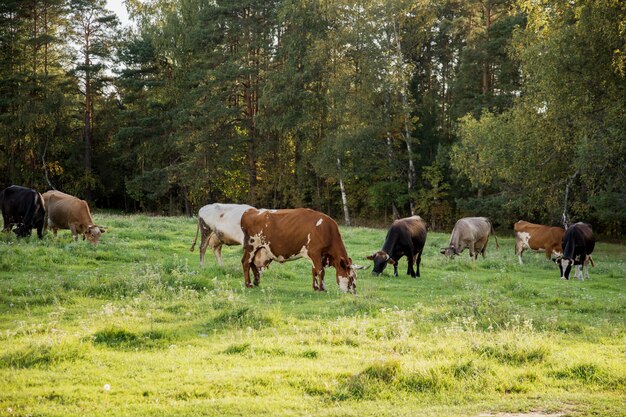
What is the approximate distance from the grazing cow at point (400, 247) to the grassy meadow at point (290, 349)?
84.0 inches

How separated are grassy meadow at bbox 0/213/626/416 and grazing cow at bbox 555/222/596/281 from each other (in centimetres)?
413

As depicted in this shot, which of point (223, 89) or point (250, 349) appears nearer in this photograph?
point (250, 349)

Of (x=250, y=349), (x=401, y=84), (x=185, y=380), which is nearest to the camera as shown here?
(x=185, y=380)

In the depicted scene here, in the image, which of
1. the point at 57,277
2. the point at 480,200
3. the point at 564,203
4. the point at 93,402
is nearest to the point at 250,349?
the point at 93,402

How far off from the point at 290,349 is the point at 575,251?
1389 centimetres

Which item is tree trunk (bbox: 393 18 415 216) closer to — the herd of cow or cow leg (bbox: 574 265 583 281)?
the herd of cow

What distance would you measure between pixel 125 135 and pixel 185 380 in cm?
4454

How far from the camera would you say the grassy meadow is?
6.04 meters

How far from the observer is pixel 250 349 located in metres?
7.71

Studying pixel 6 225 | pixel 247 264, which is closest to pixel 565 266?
pixel 247 264

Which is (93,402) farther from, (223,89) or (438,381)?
(223,89)

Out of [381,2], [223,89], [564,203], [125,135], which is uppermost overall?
[381,2]

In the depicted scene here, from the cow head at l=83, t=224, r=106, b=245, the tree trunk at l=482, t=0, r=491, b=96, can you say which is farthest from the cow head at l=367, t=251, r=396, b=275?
the tree trunk at l=482, t=0, r=491, b=96

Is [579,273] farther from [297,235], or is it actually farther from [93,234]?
[93,234]
